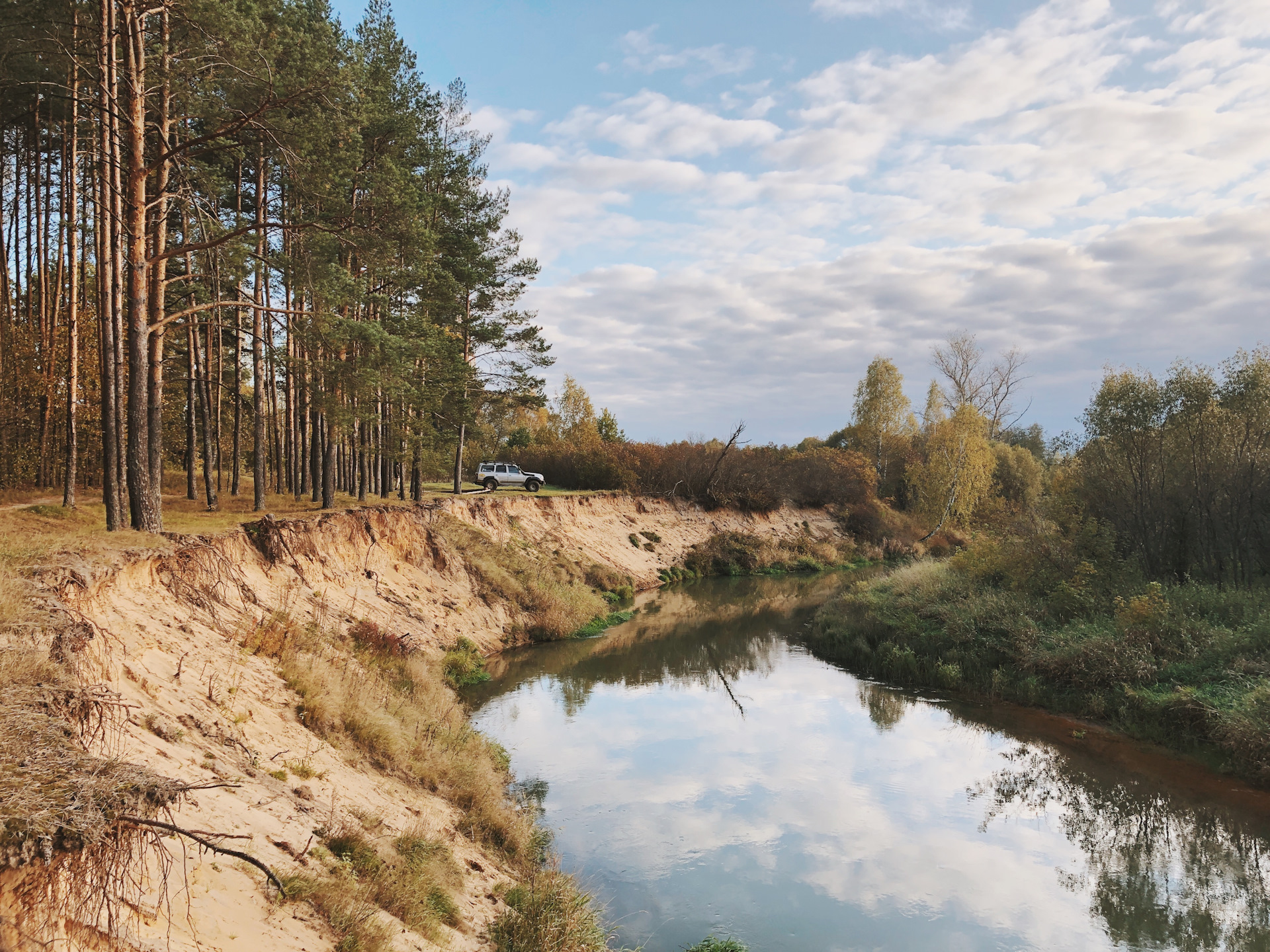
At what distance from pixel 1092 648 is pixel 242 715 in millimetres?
17054

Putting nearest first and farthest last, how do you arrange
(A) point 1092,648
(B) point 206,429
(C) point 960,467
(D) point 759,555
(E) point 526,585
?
(A) point 1092,648
(B) point 206,429
(E) point 526,585
(C) point 960,467
(D) point 759,555

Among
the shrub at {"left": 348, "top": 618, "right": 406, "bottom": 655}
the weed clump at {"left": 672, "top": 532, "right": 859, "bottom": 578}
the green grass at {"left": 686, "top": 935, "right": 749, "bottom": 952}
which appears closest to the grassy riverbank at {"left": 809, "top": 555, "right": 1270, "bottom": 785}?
the green grass at {"left": 686, "top": 935, "right": 749, "bottom": 952}

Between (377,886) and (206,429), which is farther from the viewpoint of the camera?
(206,429)

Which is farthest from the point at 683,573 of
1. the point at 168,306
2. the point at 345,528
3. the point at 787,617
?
the point at 168,306

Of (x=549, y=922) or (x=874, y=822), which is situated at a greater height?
(x=549, y=922)

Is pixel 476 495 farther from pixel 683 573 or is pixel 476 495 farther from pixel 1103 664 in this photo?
pixel 1103 664

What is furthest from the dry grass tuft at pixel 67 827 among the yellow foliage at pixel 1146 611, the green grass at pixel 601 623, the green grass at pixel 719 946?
the green grass at pixel 601 623

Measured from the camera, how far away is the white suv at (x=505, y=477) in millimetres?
40719

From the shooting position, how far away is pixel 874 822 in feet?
37.6

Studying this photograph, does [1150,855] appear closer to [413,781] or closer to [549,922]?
[549,922]

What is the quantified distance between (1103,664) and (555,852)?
13.1 m

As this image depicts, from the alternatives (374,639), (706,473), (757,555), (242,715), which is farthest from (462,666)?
(706,473)

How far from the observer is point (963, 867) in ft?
33.3

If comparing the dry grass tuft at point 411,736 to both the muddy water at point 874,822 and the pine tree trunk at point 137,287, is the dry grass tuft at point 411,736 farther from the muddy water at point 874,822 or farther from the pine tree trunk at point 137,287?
the pine tree trunk at point 137,287
